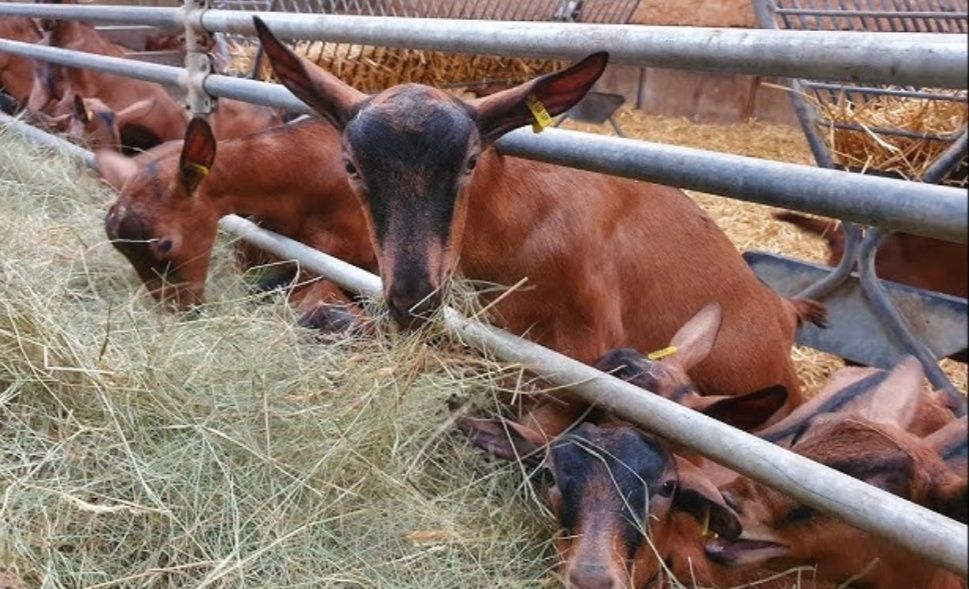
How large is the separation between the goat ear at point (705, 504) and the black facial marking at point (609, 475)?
72mm

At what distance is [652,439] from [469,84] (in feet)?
19.7

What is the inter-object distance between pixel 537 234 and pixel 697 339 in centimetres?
66

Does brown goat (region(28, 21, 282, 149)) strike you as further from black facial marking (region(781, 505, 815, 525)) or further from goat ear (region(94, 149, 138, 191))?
black facial marking (region(781, 505, 815, 525))

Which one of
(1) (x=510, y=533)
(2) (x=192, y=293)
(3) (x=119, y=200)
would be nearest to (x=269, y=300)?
(2) (x=192, y=293)

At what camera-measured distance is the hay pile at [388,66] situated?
297 inches

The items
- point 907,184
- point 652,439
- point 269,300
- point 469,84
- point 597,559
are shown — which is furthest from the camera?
point 469,84

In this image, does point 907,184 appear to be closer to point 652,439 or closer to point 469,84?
point 652,439

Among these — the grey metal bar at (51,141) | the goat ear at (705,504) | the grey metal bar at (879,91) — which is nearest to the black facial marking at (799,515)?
the goat ear at (705,504)

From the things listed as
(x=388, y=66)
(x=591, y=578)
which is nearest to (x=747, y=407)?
(x=591, y=578)

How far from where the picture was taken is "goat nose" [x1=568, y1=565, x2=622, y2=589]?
2.22m

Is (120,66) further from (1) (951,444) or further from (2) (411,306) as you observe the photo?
(1) (951,444)

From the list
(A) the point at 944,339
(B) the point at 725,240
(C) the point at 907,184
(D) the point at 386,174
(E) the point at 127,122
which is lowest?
(E) the point at 127,122

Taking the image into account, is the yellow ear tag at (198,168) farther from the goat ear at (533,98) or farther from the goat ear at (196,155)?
the goat ear at (533,98)

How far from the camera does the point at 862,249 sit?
14.5 feet
